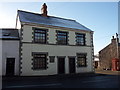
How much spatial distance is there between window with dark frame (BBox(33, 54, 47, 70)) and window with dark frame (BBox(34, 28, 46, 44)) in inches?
74.8

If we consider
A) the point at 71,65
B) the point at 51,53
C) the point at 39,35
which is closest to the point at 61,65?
the point at 71,65

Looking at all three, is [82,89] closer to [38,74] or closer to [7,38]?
[38,74]

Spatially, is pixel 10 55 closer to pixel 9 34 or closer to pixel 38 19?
pixel 9 34

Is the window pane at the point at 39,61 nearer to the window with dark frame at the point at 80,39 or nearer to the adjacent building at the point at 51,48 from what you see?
the adjacent building at the point at 51,48

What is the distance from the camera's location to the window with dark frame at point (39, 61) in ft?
55.8

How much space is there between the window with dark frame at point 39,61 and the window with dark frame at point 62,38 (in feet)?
10.8

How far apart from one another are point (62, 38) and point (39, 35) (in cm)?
358

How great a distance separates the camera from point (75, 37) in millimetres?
20609

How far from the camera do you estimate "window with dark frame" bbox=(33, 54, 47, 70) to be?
55.8 ft

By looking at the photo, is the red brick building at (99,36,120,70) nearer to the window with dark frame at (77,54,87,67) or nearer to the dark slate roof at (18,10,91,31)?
the window with dark frame at (77,54,87,67)

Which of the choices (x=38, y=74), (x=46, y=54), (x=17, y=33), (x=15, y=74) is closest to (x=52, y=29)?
(x=46, y=54)

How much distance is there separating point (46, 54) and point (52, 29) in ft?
12.0

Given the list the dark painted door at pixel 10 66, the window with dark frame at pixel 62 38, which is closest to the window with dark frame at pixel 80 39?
the window with dark frame at pixel 62 38

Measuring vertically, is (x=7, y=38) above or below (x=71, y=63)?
above
